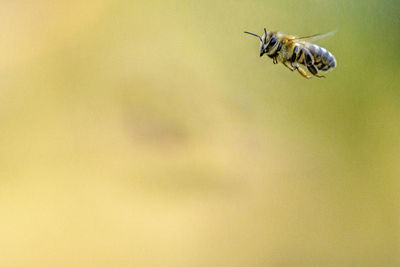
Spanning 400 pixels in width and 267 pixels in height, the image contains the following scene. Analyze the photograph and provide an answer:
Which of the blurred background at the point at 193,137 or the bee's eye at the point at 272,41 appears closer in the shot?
→ the bee's eye at the point at 272,41

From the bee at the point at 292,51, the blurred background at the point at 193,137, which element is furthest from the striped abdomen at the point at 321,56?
the blurred background at the point at 193,137

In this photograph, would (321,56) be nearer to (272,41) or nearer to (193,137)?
(272,41)

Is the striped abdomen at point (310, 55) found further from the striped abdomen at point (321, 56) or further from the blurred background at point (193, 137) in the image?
the blurred background at point (193, 137)

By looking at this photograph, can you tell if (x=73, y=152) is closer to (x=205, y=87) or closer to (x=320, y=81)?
(x=205, y=87)

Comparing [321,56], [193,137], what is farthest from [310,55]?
[193,137]

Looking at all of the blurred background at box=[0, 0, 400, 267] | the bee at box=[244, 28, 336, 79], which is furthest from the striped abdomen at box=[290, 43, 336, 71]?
the blurred background at box=[0, 0, 400, 267]

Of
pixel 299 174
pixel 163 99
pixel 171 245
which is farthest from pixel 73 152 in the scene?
pixel 299 174

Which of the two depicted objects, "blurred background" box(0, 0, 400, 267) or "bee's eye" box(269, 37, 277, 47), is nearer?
"bee's eye" box(269, 37, 277, 47)

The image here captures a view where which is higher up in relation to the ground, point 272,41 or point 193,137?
point 272,41

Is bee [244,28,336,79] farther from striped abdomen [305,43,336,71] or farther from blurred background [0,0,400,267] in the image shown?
blurred background [0,0,400,267]
